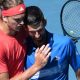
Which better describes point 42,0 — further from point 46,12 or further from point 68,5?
point 68,5

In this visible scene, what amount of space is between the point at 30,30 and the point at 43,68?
29 cm

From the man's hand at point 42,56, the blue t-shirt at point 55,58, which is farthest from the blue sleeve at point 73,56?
the man's hand at point 42,56

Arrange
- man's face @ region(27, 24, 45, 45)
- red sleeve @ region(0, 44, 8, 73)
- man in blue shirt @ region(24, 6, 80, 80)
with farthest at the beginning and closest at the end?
man in blue shirt @ region(24, 6, 80, 80) → man's face @ region(27, 24, 45, 45) → red sleeve @ region(0, 44, 8, 73)

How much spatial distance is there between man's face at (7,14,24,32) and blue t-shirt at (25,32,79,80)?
0.20 metres

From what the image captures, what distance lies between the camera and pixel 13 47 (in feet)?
9.09

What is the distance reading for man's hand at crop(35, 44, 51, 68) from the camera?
271 centimetres

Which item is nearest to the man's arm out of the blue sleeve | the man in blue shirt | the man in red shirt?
the man in red shirt

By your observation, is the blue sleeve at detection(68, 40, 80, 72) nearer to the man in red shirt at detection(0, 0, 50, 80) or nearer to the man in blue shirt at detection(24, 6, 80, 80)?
the man in blue shirt at detection(24, 6, 80, 80)

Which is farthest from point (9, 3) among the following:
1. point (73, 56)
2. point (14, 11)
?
point (73, 56)

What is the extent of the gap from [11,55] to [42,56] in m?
0.19

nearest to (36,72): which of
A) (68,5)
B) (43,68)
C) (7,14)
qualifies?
(43,68)

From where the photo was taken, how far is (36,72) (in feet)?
8.96

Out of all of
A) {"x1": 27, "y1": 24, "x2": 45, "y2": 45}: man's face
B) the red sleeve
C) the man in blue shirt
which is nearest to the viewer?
the red sleeve

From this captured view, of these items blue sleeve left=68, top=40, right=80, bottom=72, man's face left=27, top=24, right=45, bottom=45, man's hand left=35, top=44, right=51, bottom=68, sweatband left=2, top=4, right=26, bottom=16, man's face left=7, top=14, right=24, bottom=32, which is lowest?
blue sleeve left=68, top=40, right=80, bottom=72
